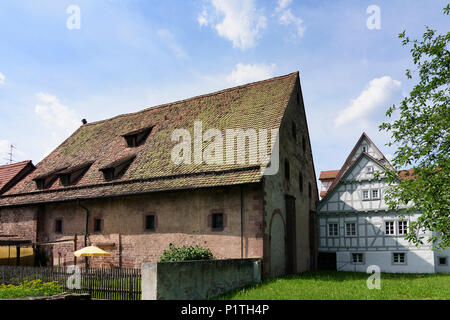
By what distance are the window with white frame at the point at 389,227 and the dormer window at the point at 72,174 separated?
1902 cm

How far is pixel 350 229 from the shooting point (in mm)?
28328

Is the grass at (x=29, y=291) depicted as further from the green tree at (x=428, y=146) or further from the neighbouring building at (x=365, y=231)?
the neighbouring building at (x=365, y=231)

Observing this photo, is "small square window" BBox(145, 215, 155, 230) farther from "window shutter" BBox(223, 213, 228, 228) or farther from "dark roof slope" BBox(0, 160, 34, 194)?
"dark roof slope" BBox(0, 160, 34, 194)

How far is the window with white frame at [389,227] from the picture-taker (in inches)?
1062

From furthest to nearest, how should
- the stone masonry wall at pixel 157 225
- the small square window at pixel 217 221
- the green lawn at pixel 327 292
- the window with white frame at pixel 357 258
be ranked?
the window with white frame at pixel 357 258 < the small square window at pixel 217 221 < the stone masonry wall at pixel 157 225 < the green lawn at pixel 327 292

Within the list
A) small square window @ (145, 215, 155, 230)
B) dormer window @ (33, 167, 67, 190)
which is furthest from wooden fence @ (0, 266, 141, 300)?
dormer window @ (33, 167, 67, 190)

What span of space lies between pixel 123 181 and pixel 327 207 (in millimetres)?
15113

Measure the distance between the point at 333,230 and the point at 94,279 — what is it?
18.9 m

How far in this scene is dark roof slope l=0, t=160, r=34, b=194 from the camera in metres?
26.8

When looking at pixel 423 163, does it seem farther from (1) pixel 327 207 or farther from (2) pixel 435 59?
(1) pixel 327 207

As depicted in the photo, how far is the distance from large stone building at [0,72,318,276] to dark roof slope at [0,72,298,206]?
70mm

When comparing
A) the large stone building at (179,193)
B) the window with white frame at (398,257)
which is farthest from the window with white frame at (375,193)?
the large stone building at (179,193)

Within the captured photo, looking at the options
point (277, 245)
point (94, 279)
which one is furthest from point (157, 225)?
point (277, 245)

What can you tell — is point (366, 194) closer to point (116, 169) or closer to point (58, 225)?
point (116, 169)
